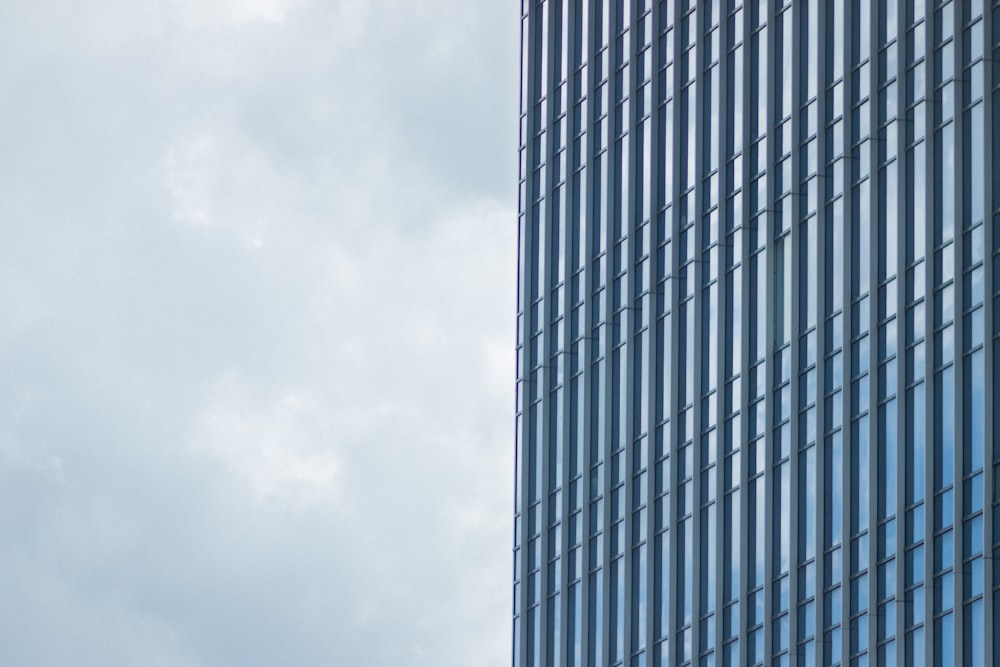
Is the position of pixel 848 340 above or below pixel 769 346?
below

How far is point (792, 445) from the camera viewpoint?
275 feet

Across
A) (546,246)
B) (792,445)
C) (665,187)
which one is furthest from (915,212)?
(546,246)

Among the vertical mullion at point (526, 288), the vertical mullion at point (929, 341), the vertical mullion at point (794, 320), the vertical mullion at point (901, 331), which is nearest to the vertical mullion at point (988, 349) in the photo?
the vertical mullion at point (929, 341)

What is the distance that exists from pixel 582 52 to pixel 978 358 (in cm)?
2838

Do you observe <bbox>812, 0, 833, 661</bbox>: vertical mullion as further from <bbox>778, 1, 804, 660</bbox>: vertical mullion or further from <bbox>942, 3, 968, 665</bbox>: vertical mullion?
<bbox>942, 3, 968, 665</bbox>: vertical mullion

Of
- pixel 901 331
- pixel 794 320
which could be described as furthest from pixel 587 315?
pixel 901 331

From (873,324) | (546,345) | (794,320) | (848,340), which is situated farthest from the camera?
(546,345)

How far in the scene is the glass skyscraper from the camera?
3022 inches

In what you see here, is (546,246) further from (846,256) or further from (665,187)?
(846,256)

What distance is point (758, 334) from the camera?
285ft

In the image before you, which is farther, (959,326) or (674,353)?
(674,353)

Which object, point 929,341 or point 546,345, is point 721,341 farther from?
point 929,341

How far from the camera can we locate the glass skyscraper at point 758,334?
7675cm

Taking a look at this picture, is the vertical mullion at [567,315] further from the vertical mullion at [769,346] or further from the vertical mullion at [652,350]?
the vertical mullion at [769,346]
